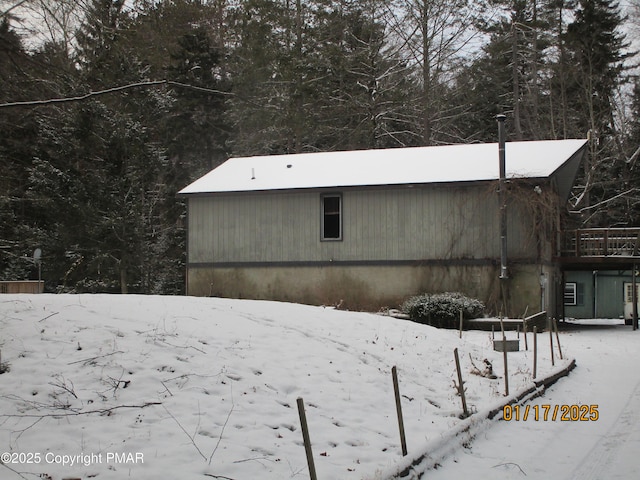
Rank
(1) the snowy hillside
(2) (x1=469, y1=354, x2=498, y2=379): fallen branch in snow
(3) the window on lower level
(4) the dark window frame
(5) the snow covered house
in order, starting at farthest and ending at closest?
1. (3) the window on lower level
2. (4) the dark window frame
3. (5) the snow covered house
4. (2) (x1=469, y1=354, x2=498, y2=379): fallen branch in snow
5. (1) the snowy hillside

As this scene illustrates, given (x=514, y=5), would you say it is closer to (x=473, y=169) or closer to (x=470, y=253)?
(x=473, y=169)

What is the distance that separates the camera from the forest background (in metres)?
33.6

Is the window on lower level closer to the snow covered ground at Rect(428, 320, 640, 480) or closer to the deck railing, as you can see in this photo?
the deck railing

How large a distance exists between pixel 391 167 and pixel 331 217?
3.20 m

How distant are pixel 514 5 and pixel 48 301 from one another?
117 ft

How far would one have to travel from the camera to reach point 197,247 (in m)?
28.0

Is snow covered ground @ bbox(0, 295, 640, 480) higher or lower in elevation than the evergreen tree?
lower

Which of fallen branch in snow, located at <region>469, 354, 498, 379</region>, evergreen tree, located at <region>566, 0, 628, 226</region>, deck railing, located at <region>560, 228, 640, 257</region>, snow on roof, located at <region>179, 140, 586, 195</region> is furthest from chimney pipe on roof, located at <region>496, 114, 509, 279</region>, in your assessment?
evergreen tree, located at <region>566, 0, 628, 226</region>

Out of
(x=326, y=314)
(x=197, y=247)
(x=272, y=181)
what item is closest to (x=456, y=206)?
(x=272, y=181)

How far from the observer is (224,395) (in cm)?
784

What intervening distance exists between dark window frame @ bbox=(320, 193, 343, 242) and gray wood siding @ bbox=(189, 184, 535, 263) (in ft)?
0.57

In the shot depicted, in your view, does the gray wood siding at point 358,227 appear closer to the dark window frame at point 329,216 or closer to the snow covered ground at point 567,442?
the dark window frame at point 329,216
